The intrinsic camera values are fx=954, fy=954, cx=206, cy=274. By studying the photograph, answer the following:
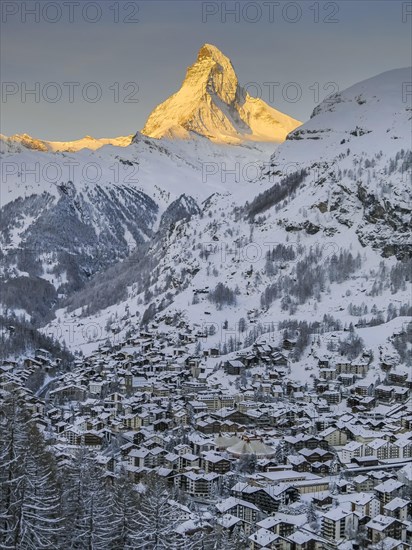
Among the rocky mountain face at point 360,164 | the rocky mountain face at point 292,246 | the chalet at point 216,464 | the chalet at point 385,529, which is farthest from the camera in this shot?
the rocky mountain face at point 360,164

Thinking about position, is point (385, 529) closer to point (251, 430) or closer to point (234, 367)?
point (251, 430)

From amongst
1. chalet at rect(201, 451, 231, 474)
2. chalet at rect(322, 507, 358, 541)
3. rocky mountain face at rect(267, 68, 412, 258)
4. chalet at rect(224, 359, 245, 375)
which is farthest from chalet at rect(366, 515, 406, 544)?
rocky mountain face at rect(267, 68, 412, 258)

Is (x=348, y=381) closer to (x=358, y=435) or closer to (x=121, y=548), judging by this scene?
(x=358, y=435)

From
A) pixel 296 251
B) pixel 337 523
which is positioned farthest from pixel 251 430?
pixel 296 251

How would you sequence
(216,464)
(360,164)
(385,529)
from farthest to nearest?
(360,164)
(216,464)
(385,529)

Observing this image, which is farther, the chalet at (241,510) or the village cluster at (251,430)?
the village cluster at (251,430)

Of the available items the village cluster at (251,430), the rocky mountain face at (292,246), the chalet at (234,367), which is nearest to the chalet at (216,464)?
the village cluster at (251,430)

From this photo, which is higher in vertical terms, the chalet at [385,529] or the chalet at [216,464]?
the chalet at [216,464]

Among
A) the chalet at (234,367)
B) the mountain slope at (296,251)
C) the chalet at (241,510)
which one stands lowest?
the chalet at (241,510)

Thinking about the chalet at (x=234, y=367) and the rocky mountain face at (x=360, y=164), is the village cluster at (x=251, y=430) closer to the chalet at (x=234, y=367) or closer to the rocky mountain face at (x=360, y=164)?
the chalet at (x=234, y=367)
